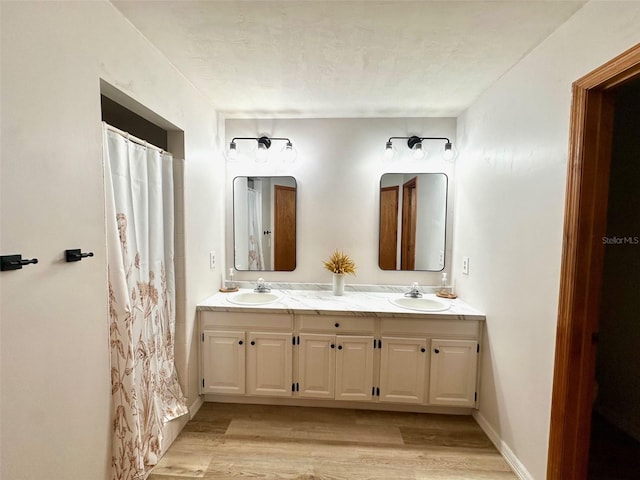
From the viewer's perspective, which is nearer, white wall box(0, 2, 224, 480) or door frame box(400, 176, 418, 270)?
white wall box(0, 2, 224, 480)

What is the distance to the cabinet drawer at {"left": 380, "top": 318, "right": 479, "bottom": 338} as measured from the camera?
2.09 metres

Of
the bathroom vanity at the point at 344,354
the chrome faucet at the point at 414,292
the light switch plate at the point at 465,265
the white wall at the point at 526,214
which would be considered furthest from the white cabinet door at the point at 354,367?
the light switch plate at the point at 465,265

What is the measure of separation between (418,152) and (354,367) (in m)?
1.93

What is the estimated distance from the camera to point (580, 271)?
1.28m

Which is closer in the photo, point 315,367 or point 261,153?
point 315,367

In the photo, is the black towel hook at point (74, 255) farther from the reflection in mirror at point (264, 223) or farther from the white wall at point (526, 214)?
the white wall at point (526, 214)

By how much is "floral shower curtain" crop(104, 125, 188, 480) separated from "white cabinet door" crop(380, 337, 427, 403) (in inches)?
57.9

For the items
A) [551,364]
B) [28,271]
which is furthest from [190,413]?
[551,364]

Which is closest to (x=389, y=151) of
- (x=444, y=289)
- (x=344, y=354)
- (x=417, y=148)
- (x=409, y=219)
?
(x=417, y=148)

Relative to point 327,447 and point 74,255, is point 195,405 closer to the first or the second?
point 327,447

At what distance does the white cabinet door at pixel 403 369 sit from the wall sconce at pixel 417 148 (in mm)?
1597

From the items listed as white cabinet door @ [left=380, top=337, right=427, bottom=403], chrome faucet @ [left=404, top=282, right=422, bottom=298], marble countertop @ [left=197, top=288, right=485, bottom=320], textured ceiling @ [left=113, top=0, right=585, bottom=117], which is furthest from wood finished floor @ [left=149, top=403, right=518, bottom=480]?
textured ceiling @ [left=113, top=0, right=585, bottom=117]

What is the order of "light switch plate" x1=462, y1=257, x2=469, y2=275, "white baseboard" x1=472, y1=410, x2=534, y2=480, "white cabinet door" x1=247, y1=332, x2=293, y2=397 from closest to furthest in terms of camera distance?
1. "white baseboard" x1=472, y1=410, x2=534, y2=480
2. "white cabinet door" x1=247, y1=332, x2=293, y2=397
3. "light switch plate" x1=462, y1=257, x2=469, y2=275

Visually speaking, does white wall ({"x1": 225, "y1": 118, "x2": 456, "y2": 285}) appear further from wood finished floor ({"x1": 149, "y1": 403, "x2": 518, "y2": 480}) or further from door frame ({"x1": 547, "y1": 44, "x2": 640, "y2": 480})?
door frame ({"x1": 547, "y1": 44, "x2": 640, "y2": 480})
